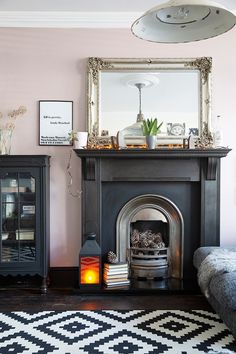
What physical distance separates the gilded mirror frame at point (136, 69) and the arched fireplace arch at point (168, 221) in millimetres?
818

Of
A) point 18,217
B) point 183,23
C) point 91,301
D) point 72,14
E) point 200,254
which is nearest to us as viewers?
point 183,23

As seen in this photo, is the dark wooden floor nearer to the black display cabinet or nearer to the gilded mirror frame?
the black display cabinet

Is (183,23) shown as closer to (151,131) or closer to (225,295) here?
(225,295)

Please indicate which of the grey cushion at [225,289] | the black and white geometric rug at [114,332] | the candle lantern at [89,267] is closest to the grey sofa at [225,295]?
the grey cushion at [225,289]

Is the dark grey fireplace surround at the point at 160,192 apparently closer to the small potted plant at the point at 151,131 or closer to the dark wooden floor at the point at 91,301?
the small potted plant at the point at 151,131

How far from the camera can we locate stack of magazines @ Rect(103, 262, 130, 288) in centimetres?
341

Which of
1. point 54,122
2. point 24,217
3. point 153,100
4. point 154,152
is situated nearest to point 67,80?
point 54,122

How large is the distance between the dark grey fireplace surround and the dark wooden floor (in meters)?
0.48

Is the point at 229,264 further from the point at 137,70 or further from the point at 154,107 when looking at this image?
the point at 137,70

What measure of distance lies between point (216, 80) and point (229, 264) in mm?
1959

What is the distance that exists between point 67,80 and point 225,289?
2523mm

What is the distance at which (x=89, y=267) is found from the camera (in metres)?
3.38

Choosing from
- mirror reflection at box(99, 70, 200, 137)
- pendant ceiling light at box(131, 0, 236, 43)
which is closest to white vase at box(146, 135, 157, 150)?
mirror reflection at box(99, 70, 200, 137)

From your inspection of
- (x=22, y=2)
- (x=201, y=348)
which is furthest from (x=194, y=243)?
(x=22, y=2)
